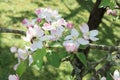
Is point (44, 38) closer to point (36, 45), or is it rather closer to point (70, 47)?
point (36, 45)

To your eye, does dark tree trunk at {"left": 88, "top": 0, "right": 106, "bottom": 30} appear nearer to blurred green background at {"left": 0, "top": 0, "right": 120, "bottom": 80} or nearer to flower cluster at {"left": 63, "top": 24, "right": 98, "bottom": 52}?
blurred green background at {"left": 0, "top": 0, "right": 120, "bottom": 80}

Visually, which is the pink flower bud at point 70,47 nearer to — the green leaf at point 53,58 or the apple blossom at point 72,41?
the apple blossom at point 72,41

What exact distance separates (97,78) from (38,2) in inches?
277

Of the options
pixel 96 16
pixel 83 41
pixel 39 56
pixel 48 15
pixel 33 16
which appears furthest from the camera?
pixel 33 16

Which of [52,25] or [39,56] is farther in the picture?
[52,25]

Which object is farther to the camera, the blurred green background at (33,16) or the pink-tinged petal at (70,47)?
the blurred green background at (33,16)

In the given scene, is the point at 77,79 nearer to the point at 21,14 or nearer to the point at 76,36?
the point at 76,36

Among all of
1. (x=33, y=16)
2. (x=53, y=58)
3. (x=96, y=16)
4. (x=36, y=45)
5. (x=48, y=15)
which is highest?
(x=48, y=15)

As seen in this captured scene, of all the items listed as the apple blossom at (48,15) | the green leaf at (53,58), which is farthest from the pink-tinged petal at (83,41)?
the apple blossom at (48,15)

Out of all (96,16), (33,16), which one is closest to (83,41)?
(96,16)

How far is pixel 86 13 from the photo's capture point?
31.1 feet

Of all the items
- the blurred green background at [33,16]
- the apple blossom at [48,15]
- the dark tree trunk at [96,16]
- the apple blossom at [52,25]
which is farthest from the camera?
the blurred green background at [33,16]

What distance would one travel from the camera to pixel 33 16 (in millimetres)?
8547

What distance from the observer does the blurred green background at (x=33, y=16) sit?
660 cm
